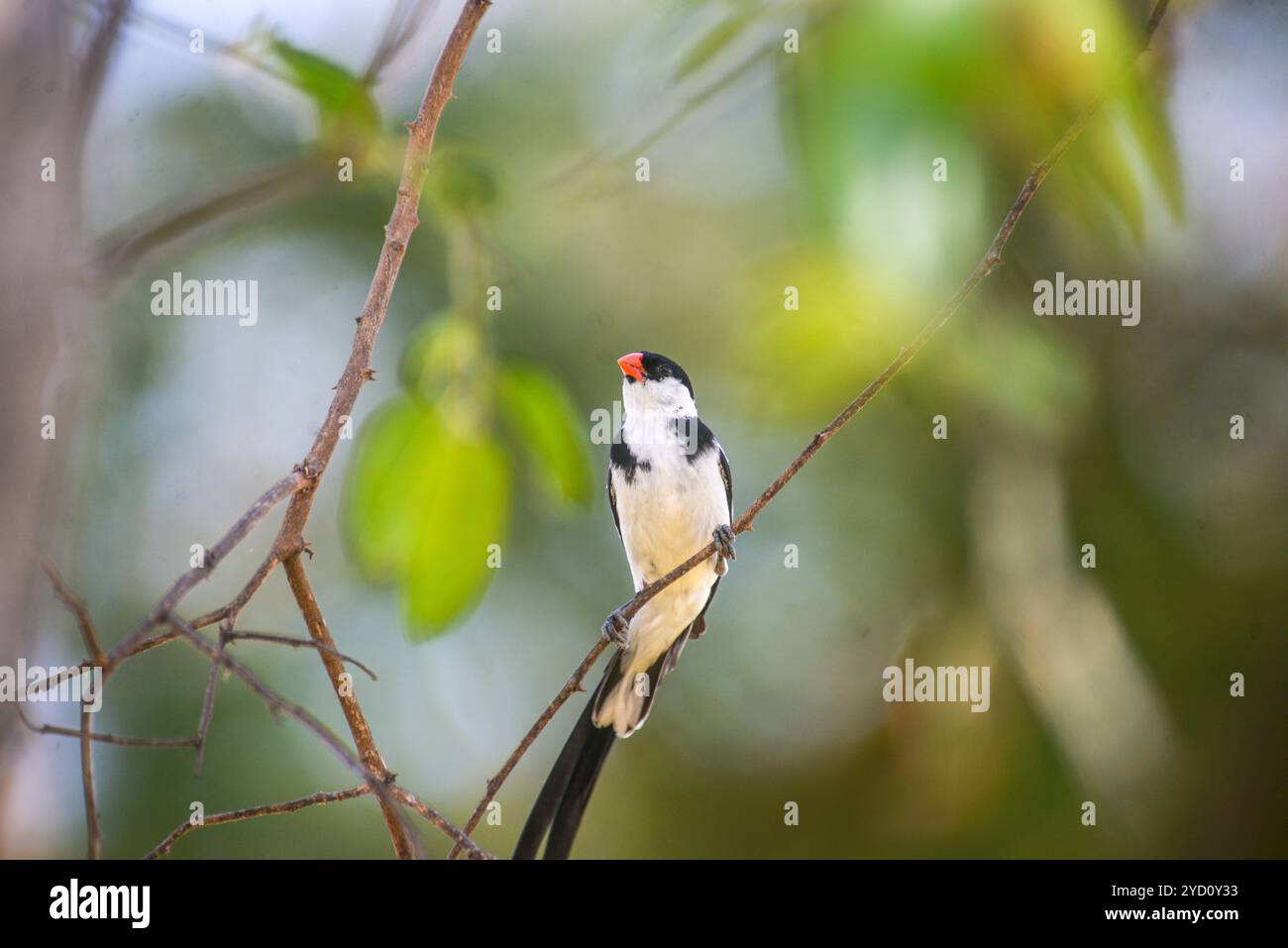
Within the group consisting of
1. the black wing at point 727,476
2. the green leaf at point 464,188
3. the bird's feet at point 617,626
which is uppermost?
the green leaf at point 464,188

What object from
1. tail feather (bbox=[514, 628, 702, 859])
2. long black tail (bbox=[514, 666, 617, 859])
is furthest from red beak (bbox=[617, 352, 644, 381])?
long black tail (bbox=[514, 666, 617, 859])

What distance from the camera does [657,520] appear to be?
2625 mm

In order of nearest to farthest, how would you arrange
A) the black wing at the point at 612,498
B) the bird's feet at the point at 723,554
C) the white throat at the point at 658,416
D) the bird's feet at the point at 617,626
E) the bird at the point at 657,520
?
1. the bird's feet at the point at 617,626
2. the bird's feet at the point at 723,554
3. the bird at the point at 657,520
4. the white throat at the point at 658,416
5. the black wing at the point at 612,498

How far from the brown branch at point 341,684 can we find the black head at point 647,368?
154cm

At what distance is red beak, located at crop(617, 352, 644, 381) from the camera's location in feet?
8.89

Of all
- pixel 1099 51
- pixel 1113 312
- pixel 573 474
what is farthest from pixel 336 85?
pixel 1113 312

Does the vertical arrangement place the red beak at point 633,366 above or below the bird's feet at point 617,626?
above

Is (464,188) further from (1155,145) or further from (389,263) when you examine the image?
(1155,145)

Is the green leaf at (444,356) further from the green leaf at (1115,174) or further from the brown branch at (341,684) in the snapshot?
the green leaf at (1115,174)

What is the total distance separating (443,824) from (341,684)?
0.19m

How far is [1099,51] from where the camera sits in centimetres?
98

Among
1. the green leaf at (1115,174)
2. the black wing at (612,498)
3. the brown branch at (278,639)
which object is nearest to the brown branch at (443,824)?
the brown branch at (278,639)

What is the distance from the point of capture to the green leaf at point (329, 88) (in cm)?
107

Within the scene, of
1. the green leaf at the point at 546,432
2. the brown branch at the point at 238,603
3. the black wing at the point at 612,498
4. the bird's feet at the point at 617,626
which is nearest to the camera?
the brown branch at the point at 238,603
